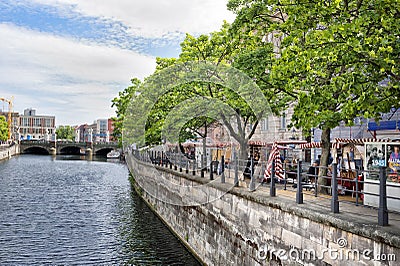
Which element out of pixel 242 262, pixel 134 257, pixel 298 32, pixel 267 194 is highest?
pixel 298 32

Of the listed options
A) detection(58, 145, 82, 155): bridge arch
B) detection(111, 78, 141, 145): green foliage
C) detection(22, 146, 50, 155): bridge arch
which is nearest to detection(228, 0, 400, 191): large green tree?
detection(111, 78, 141, 145): green foliage

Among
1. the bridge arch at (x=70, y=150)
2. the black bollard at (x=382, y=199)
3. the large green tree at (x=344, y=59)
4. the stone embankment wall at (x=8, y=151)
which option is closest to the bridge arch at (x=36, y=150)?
the bridge arch at (x=70, y=150)

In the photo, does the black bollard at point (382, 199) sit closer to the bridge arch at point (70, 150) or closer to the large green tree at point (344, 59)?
the large green tree at point (344, 59)

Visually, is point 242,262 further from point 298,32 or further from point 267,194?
point 298,32

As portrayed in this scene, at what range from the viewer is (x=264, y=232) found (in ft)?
37.9

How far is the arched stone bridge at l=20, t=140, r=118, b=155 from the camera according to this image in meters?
125

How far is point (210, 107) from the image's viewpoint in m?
23.4

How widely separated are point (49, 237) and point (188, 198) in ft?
22.9

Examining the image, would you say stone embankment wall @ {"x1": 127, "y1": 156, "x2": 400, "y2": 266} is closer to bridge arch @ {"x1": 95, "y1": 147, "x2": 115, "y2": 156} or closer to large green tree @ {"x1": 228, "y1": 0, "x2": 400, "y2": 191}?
large green tree @ {"x1": 228, "y1": 0, "x2": 400, "y2": 191}

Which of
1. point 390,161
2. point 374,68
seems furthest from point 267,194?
point 374,68

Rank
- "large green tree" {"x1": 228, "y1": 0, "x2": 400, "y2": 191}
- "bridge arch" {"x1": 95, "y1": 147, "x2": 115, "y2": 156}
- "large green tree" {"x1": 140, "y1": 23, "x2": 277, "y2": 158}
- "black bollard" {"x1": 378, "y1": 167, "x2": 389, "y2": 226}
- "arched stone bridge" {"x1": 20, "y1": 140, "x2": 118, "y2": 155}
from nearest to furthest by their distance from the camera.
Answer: "black bollard" {"x1": 378, "y1": 167, "x2": 389, "y2": 226} → "large green tree" {"x1": 228, "y1": 0, "x2": 400, "y2": 191} → "large green tree" {"x1": 140, "y1": 23, "x2": 277, "y2": 158} → "arched stone bridge" {"x1": 20, "y1": 140, "x2": 118, "y2": 155} → "bridge arch" {"x1": 95, "y1": 147, "x2": 115, "y2": 156}

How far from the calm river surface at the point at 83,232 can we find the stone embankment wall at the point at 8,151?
6028 cm

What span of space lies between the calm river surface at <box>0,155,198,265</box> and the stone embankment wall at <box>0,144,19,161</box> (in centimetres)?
6028

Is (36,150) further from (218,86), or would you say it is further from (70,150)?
(218,86)
